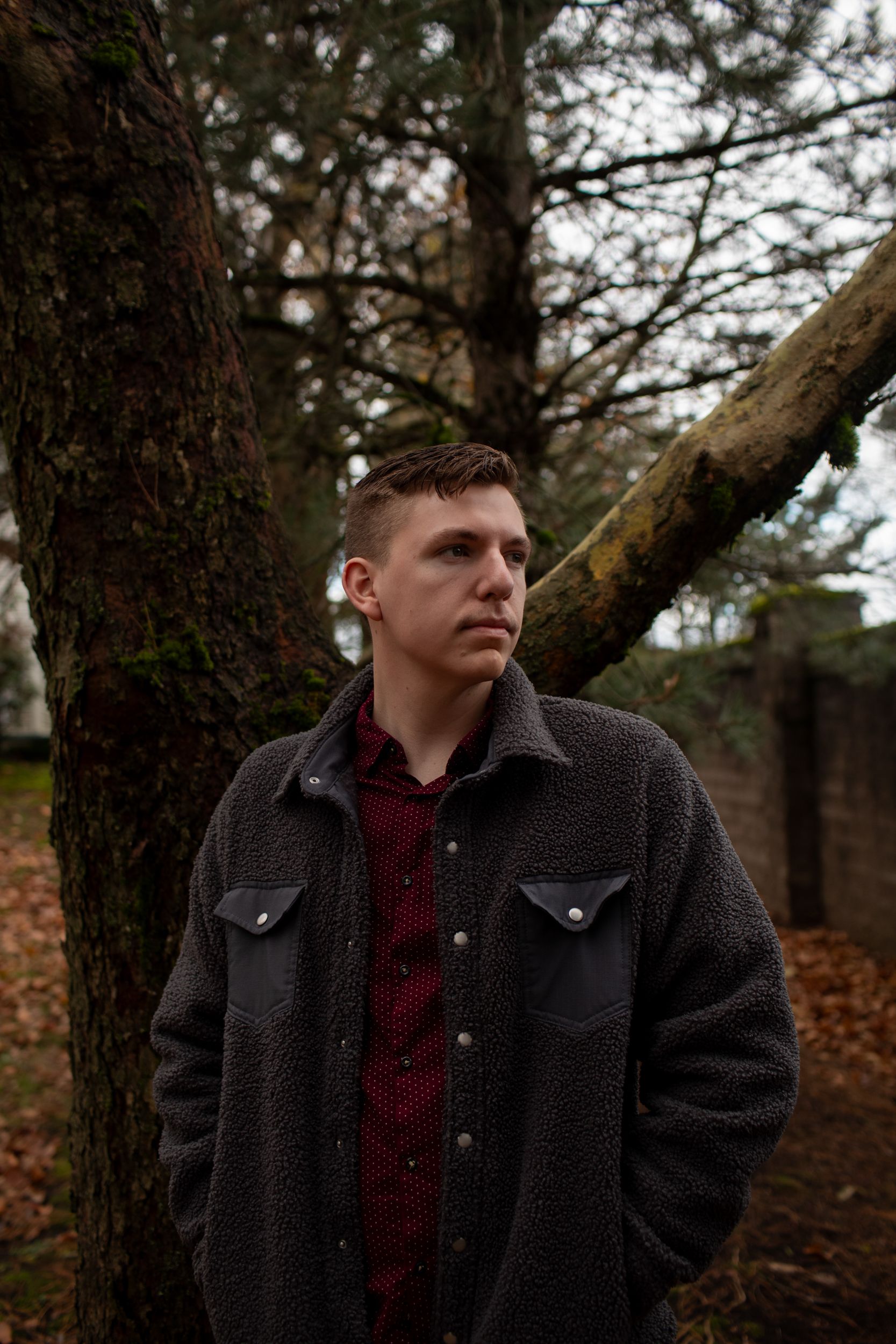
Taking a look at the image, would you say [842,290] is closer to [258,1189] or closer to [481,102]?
[481,102]

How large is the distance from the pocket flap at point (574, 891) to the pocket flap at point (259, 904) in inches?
16.3

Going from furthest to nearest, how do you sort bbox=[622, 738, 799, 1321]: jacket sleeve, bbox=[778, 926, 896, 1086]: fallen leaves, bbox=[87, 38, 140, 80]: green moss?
bbox=[778, 926, 896, 1086]: fallen leaves → bbox=[87, 38, 140, 80]: green moss → bbox=[622, 738, 799, 1321]: jacket sleeve

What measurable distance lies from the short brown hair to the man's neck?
247mm

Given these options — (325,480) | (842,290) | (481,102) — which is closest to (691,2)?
(481,102)

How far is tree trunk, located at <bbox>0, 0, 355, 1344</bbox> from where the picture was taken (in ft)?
6.63

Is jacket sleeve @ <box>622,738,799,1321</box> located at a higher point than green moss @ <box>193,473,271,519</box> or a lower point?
lower

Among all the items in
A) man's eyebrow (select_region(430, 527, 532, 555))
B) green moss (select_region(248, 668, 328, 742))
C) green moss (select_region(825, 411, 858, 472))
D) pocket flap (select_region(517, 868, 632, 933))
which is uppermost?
green moss (select_region(825, 411, 858, 472))

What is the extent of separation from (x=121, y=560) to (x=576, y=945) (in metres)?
1.33

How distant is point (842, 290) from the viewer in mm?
2141

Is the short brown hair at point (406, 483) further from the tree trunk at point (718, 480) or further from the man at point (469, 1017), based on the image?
the tree trunk at point (718, 480)

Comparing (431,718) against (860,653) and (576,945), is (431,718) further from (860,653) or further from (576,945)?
(860,653)

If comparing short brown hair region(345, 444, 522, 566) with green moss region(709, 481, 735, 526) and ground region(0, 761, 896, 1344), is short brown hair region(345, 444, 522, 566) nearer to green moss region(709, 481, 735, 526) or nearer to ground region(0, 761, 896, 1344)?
green moss region(709, 481, 735, 526)

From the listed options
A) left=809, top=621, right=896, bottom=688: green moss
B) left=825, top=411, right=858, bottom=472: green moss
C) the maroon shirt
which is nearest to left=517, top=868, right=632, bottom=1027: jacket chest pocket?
the maroon shirt

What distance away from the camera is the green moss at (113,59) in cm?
197
